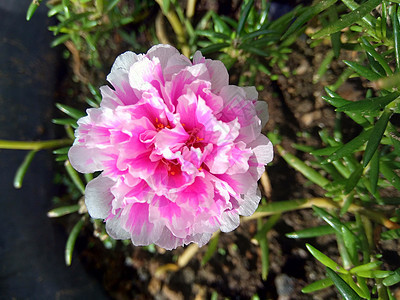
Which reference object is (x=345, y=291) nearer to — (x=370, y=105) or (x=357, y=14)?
(x=370, y=105)

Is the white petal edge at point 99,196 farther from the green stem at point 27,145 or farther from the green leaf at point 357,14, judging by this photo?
the green leaf at point 357,14

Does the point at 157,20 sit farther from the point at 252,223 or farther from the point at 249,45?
the point at 252,223

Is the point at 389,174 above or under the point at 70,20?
under

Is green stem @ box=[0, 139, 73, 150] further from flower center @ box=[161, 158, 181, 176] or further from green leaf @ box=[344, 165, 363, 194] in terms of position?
green leaf @ box=[344, 165, 363, 194]

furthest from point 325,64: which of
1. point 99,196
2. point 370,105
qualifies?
point 99,196

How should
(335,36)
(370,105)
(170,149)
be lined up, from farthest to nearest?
(335,36) < (370,105) < (170,149)

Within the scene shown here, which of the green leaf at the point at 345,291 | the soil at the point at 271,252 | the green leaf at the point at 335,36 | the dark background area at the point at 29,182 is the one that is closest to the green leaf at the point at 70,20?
the dark background area at the point at 29,182
